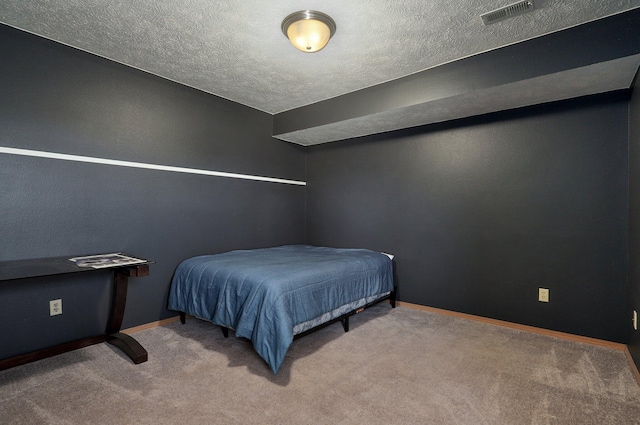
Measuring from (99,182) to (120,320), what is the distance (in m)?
1.20

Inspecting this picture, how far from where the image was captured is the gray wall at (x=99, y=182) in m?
2.30

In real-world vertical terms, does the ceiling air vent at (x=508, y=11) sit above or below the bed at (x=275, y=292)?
above

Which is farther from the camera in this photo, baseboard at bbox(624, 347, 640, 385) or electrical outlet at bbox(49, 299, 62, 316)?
electrical outlet at bbox(49, 299, 62, 316)

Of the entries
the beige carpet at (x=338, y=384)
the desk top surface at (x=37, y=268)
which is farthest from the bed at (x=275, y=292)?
the desk top surface at (x=37, y=268)

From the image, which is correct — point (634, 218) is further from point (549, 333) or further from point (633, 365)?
point (549, 333)

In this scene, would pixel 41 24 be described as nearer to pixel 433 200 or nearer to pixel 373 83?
pixel 373 83

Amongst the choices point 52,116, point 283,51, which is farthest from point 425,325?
point 52,116

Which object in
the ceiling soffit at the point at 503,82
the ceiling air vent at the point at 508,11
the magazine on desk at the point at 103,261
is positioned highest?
the ceiling air vent at the point at 508,11

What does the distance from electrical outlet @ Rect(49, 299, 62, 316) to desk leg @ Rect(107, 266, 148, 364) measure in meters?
0.36

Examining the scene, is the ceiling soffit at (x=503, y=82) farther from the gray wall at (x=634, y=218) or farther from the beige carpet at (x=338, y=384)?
the beige carpet at (x=338, y=384)

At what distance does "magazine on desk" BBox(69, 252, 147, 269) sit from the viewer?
215 cm

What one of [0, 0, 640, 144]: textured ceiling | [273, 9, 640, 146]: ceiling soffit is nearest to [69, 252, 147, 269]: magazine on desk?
[0, 0, 640, 144]: textured ceiling

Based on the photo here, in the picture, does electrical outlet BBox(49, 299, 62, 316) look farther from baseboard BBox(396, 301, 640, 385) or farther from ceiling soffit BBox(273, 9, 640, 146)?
baseboard BBox(396, 301, 640, 385)

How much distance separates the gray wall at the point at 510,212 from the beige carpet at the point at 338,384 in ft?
1.52
